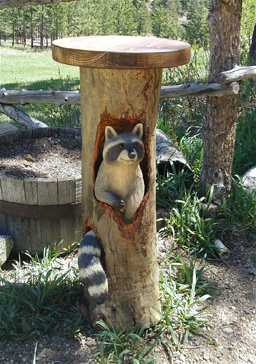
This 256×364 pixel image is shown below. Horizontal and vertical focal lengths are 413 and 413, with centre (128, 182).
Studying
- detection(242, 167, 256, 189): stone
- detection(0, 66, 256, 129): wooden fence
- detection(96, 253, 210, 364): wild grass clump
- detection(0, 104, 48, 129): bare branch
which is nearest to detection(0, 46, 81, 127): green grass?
detection(0, 104, 48, 129): bare branch

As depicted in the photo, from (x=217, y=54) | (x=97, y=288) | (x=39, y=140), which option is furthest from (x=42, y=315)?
(x=217, y=54)

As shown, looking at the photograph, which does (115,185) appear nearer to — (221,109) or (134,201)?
(134,201)

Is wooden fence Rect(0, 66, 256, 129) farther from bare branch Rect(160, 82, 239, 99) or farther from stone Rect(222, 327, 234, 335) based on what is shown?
stone Rect(222, 327, 234, 335)

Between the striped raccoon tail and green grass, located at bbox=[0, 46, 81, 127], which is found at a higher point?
the striped raccoon tail

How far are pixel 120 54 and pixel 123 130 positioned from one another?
510mm

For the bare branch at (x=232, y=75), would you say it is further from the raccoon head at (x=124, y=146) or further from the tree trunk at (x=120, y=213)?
the raccoon head at (x=124, y=146)

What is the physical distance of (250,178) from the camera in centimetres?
444

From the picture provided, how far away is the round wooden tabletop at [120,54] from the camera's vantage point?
2.10m

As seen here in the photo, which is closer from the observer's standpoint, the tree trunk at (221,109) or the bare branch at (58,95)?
the tree trunk at (221,109)

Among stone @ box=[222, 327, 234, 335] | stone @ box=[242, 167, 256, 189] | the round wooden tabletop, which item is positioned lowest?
stone @ box=[222, 327, 234, 335]

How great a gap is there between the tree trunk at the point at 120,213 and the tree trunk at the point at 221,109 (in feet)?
5.21

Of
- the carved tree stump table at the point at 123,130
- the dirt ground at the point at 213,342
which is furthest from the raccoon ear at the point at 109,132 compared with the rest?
the dirt ground at the point at 213,342

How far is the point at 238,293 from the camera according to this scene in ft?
11.0

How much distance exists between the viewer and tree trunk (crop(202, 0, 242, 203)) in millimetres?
3723
